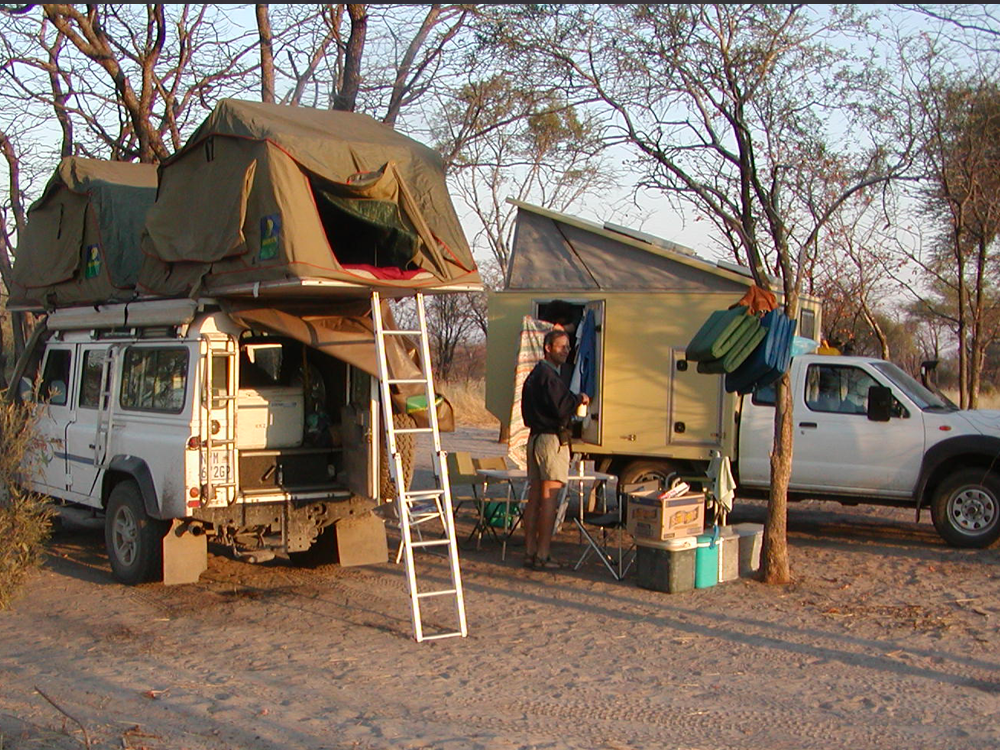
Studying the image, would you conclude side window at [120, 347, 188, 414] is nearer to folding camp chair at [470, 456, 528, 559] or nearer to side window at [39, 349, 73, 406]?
side window at [39, 349, 73, 406]

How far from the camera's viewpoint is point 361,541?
28.8 ft

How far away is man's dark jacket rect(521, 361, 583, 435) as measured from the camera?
28.8 ft

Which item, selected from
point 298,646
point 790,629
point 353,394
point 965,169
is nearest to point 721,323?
point 790,629

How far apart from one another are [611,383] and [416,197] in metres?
3.84

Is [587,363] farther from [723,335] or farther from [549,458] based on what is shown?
[723,335]

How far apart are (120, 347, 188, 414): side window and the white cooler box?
1.51 ft

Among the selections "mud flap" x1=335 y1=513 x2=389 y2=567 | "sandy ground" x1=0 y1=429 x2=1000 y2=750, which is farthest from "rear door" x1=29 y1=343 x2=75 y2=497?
"mud flap" x1=335 y1=513 x2=389 y2=567

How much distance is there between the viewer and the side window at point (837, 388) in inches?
412

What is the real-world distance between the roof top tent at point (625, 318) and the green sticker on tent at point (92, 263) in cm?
414

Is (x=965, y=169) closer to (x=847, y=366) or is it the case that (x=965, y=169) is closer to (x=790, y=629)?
(x=847, y=366)

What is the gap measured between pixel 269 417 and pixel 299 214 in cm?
177

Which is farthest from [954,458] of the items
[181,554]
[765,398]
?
[181,554]

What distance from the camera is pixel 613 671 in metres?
6.32

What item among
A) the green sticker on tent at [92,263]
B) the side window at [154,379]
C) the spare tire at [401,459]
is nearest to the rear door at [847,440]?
the spare tire at [401,459]
